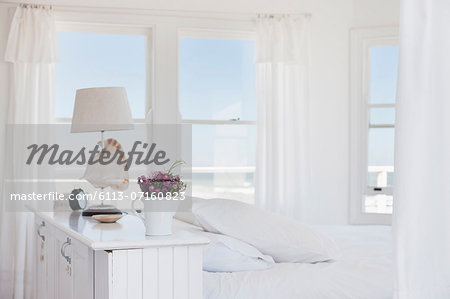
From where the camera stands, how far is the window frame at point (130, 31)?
4.51 meters

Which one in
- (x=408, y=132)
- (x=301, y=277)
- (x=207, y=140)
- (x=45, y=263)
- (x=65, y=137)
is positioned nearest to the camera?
(x=408, y=132)

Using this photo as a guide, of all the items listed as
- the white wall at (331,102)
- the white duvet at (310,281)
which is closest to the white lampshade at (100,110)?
the white duvet at (310,281)

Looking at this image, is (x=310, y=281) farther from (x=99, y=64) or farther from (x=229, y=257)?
(x=99, y=64)

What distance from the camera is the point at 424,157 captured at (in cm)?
102

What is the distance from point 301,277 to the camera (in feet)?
6.81

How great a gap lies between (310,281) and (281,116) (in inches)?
107

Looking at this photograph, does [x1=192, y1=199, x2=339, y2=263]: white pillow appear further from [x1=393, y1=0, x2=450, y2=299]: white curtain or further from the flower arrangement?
[x1=393, y1=0, x2=450, y2=299]: white curtain

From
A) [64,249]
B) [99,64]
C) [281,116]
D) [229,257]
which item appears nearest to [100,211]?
[64,249]

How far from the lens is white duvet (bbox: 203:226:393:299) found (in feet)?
6.46

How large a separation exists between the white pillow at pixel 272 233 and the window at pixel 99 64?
7.86 ft

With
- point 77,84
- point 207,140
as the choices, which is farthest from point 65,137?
point 207,140

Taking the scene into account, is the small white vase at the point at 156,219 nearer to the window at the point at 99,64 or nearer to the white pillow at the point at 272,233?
the white pillow at the point at 272,233

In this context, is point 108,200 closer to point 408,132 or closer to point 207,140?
point 207,140

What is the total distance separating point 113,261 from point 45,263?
1306mm
